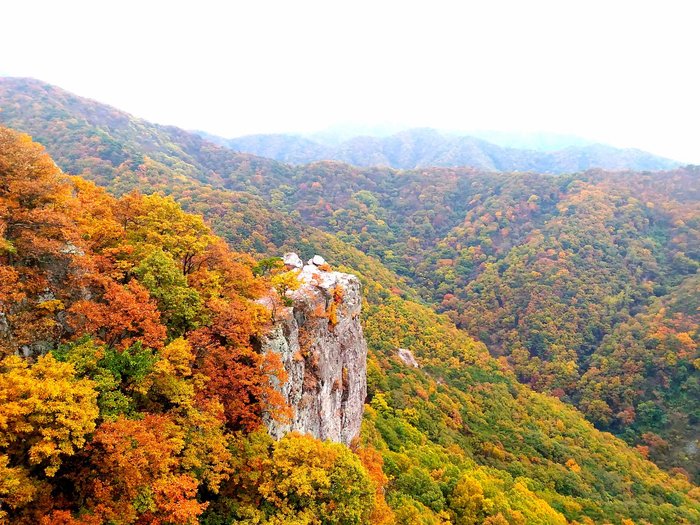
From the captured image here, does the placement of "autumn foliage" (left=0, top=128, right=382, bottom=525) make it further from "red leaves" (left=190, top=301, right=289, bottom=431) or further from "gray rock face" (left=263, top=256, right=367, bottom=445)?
"gray rock face" (left=263, top=256, right=367, bottom=445)

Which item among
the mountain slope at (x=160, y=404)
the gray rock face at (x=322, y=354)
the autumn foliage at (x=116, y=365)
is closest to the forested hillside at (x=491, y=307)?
the mountain slope at (x=160, y=404)

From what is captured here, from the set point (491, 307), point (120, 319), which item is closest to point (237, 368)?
point (120, 319)

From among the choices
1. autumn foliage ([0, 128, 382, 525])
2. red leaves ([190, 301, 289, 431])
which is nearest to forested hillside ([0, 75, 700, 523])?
autumn foliage ([0, 128, 382, 525])

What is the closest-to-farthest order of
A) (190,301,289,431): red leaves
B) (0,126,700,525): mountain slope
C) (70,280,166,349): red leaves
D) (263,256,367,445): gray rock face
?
1. (0,126,700,525): mountain slope
2. (70,280,166,349): red leaves
3. (190,301,289,431): red leaves
4. (263,256,367,445): gray rock face

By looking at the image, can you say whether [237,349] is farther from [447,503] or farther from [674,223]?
[674,223]

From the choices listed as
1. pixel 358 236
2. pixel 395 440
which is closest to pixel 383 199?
pixel 358 236
